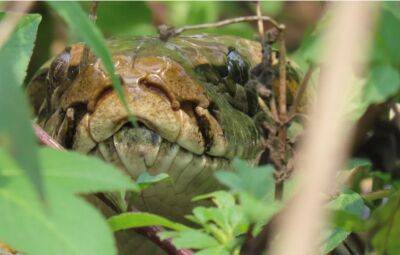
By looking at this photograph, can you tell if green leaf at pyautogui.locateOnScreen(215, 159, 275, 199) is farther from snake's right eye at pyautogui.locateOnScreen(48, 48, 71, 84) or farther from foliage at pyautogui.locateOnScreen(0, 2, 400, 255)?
snake's right eye at pyautogui.locateOnScreen(48, 48, 71, 84)

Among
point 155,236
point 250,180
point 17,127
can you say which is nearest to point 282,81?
point 155,236

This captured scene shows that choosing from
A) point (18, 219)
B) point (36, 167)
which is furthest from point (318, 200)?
point (18, 219)

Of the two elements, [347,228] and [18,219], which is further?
[347,228]

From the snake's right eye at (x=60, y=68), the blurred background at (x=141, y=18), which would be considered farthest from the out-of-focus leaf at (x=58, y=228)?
the blurred background at (x=141, y=18)

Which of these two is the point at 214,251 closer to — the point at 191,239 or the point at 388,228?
the point at 191,239

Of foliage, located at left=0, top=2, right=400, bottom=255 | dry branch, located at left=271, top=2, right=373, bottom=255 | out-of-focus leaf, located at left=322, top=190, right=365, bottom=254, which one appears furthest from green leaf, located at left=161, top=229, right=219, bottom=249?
dry branch, located at left=271, top=2, right=373, bottom=255

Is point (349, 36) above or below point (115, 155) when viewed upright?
above

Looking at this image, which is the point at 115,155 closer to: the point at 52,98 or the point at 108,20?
the point at 52,98

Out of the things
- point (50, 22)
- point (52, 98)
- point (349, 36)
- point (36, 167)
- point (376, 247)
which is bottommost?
point (50, 22)
